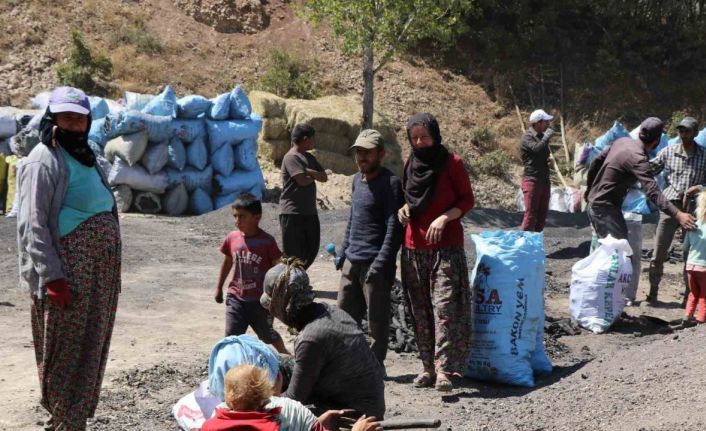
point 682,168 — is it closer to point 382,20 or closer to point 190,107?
point 190,107

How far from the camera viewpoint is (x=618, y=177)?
8.43 metres

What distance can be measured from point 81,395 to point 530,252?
10.6 feet

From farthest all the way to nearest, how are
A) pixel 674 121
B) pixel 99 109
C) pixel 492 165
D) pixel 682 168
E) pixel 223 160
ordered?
pixel 674 121 → pixel 492 165 → pixel 223 160 → pixel 99 109 → pixel 682 168

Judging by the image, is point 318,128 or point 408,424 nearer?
point 408,424

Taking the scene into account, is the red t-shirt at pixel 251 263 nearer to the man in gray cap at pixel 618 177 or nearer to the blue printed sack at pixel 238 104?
the man in gray cap at pixel 618 177

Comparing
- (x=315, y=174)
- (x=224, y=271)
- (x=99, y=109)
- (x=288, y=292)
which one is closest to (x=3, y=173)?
(x=99, y=109)

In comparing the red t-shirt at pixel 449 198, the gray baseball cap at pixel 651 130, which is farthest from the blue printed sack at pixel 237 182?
the red t-shirt at pixel 449 198

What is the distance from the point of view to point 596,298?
8.19 meters

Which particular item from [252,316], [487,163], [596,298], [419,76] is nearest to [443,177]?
[252,316]

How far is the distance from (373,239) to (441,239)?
0.47m

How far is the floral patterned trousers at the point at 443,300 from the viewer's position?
255 inches

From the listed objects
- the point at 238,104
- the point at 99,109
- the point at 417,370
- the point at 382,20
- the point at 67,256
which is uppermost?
the point at 382,20

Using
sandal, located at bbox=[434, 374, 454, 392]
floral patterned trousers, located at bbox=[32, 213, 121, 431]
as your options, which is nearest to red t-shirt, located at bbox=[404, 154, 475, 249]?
sandal, located at bbox=[434, 374, 454, 392]

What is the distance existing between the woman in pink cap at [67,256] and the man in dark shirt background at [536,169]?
6546 mm
